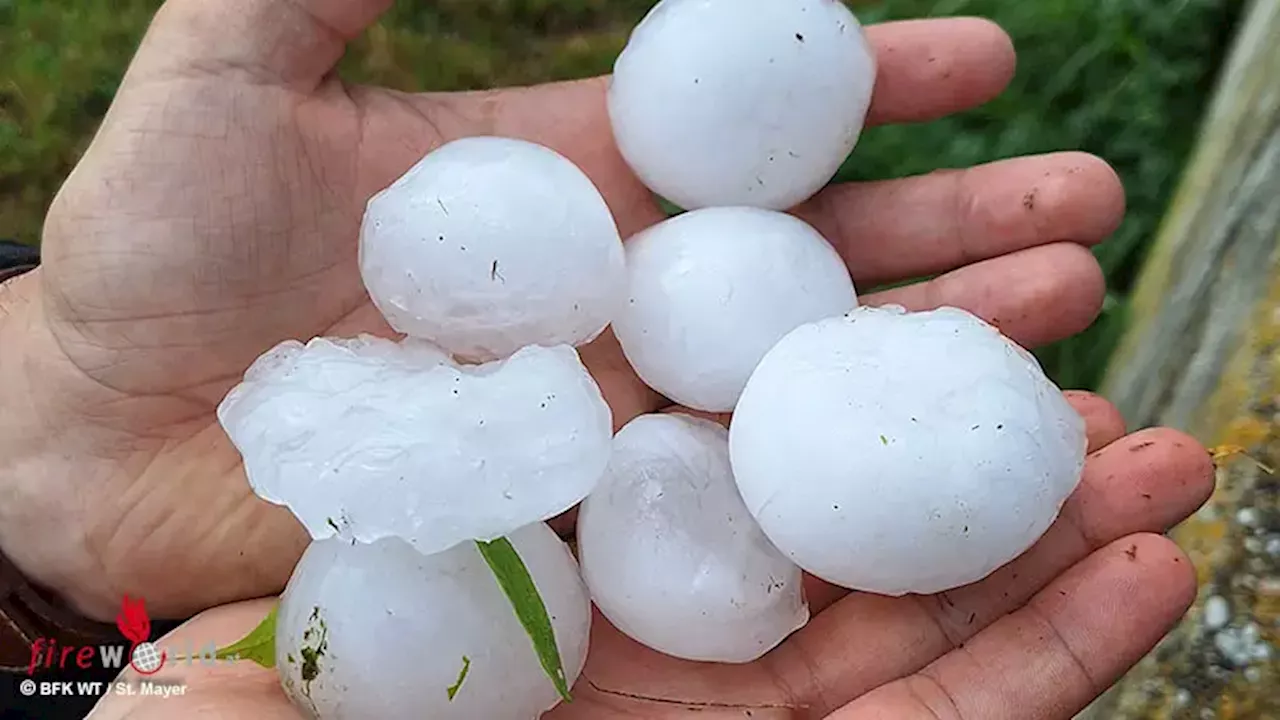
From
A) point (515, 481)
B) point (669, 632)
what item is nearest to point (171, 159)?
point (515, 481)

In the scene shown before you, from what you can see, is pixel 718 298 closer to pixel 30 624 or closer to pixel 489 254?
pixel 489 254

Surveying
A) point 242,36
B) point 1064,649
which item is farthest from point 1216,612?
point 242,36

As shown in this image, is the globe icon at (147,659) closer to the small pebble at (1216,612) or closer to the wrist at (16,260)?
the wrist at (16,260)

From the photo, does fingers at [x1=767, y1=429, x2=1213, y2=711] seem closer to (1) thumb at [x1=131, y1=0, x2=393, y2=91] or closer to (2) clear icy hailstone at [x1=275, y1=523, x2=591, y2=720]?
(2) clear icy hailstone at [x1=275, y1=523, x2=591, y2=720]

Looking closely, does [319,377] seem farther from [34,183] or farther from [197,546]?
[34,183]

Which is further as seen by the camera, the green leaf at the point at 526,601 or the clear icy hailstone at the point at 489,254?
the clear icy hailstone at the point at 489,254

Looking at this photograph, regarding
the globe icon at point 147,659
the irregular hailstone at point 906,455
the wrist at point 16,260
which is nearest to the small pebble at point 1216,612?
the irregular hailstone at point 906,455
